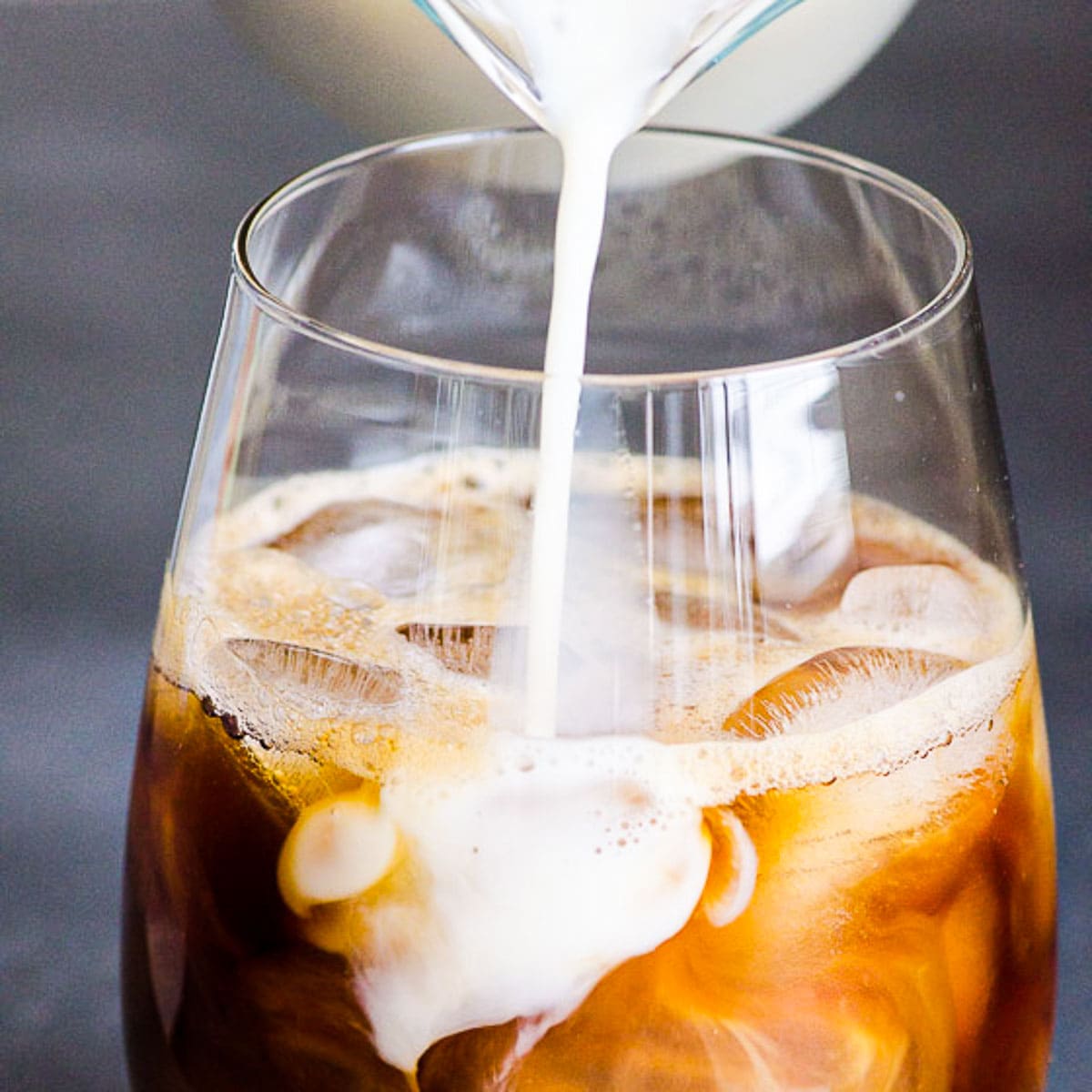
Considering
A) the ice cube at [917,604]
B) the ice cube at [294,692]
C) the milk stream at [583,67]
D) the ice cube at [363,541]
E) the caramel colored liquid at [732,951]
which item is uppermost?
the milk stream at [583,67]

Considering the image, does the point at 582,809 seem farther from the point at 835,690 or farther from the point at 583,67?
the point at 583,67

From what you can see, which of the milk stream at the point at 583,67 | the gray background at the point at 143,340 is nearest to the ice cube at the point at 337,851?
the milk stream at the point at 583,67

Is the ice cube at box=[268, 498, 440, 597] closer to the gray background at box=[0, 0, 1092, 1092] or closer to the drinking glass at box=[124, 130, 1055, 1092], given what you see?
the drinking glass at box=[124, 130, 1055, 1092]

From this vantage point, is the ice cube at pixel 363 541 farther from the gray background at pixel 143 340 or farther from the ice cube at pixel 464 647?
the gray background at pixel 143 340

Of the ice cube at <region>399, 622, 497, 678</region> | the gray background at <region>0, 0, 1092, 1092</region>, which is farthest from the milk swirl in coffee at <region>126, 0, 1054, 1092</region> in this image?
the gray background at <region>0, 0, 1092, 1092</region>

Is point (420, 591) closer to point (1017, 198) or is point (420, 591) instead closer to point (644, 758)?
point (644, 758)

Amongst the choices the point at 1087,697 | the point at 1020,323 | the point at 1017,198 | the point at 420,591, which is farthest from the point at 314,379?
the point at 1017,198

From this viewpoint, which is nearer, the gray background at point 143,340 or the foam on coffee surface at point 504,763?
the foam on coffee surface at point 504,763
